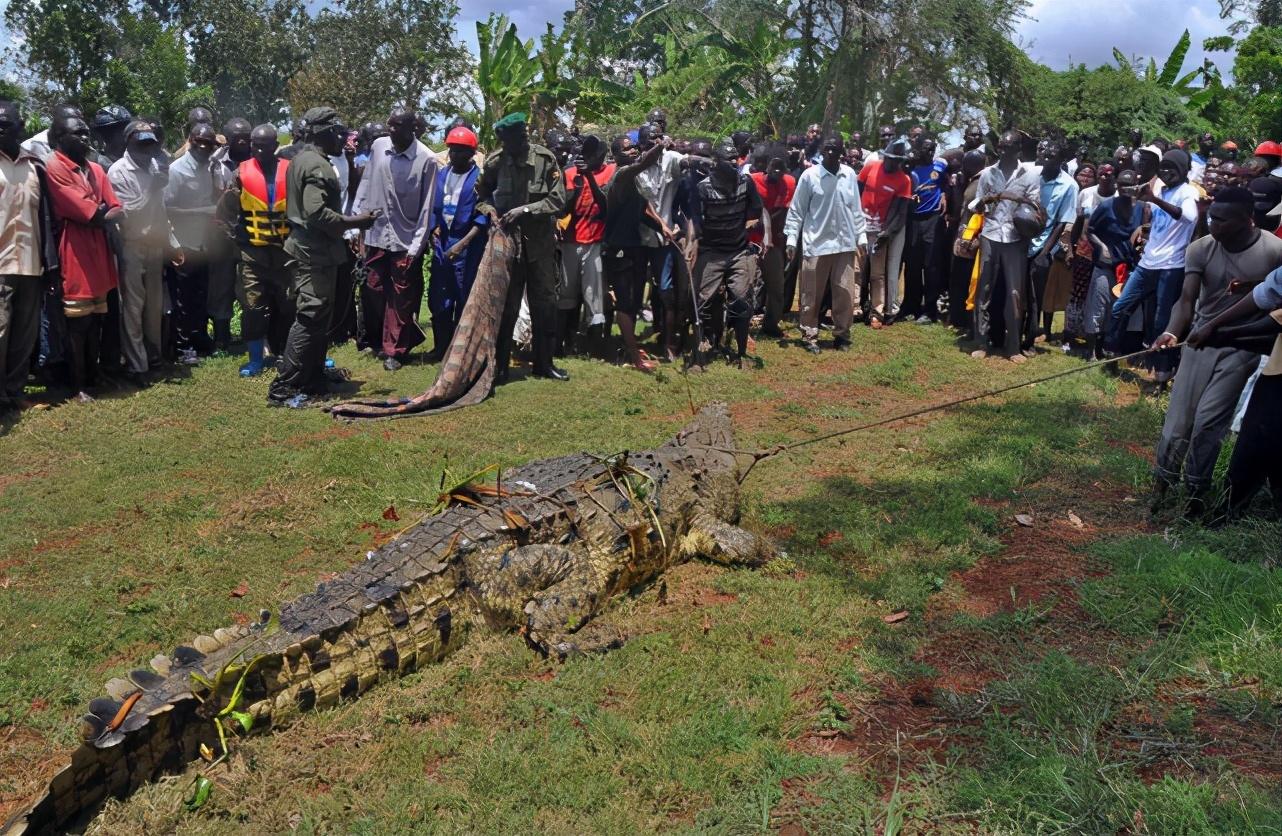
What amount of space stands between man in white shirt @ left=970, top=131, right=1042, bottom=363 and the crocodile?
215 inches

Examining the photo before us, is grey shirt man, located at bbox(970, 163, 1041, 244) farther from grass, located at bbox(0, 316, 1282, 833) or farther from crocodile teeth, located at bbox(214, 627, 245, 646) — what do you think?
crocodile teeth, located at bbox(214, 627, 245, 646)

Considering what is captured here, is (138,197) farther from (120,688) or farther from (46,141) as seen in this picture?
(120,688)

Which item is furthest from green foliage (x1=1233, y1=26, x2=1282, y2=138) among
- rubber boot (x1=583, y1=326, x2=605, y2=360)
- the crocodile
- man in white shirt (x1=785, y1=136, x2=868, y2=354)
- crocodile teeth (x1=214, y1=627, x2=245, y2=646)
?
crocodile teeth (x1=214, y1=627, x2=245, y2=646)

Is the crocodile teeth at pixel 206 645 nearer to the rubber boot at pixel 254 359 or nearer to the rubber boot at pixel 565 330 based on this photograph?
the rubber boot at pixel 254 359

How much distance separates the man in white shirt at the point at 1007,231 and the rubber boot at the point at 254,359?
705 centimetres

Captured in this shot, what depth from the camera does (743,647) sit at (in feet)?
13.7

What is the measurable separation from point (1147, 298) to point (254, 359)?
794 centimetres

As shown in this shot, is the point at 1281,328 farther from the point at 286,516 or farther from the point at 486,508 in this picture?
the point at 286,516

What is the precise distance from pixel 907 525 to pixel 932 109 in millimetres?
17012

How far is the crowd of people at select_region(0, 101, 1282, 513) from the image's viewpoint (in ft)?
22.6

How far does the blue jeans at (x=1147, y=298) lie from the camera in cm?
844

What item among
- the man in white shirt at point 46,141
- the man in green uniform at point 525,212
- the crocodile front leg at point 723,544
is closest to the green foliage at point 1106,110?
the man in green uniform at point 525,212

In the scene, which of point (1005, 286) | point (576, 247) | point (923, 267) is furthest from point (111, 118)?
point (923, 267)

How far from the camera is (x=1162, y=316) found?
27.8 feet
